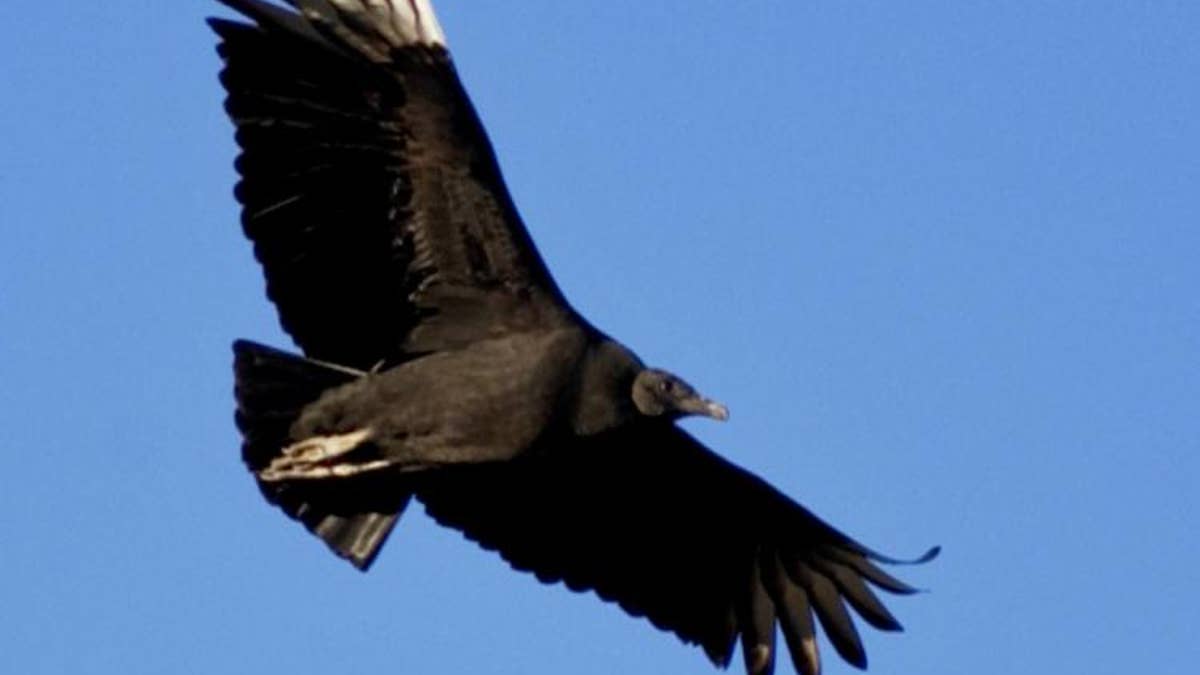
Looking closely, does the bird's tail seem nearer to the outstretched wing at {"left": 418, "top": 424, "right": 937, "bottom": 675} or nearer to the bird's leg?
the bird's leg

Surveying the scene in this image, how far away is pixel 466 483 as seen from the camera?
1293 centimetres

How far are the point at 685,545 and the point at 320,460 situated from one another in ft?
6.20

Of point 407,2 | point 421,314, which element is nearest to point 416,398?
point 421,314

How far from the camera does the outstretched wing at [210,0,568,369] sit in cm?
1198

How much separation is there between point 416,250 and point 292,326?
0.52 metres

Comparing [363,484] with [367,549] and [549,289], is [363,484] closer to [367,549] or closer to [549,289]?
[367,549]

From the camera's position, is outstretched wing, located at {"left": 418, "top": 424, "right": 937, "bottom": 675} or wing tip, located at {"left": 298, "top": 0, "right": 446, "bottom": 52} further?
outstretched wing, located at {"left": 418, "top": 424, "right": 937, "bottom": 675}

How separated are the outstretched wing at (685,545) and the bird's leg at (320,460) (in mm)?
789

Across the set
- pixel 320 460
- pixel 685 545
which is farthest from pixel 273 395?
pixel 685 545

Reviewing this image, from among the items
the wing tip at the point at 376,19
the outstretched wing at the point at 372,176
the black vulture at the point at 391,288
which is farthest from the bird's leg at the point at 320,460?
the wing tip at the point at 376,19

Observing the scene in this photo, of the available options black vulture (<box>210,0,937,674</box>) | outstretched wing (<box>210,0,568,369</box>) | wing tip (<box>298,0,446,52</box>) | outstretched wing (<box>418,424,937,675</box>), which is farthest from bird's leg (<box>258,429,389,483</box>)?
wing tip (<box>298,0,446,52</box>)

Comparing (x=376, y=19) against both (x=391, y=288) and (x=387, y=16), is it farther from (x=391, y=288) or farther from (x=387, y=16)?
(x=391, y=288)

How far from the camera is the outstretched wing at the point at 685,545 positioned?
42.9 ft

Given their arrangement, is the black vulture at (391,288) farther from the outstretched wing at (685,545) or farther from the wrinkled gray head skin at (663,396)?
the outstretched wing at (685,545)
